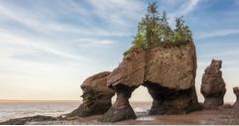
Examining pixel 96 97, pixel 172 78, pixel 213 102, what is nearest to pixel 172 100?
pixel 172 78

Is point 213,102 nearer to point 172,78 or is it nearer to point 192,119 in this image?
point 172,78

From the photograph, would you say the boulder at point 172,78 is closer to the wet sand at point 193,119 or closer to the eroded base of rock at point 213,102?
the wet sand at point 193,119

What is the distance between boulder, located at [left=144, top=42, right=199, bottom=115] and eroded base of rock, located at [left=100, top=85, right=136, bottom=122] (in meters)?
2.69

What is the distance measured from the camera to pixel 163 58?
50.3m

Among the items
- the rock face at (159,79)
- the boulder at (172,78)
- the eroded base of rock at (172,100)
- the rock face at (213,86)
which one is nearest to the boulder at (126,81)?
the rock face at (159,79)

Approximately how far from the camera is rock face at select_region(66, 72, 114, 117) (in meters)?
55.4

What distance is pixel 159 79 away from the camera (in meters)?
49.4

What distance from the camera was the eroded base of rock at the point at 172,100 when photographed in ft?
166

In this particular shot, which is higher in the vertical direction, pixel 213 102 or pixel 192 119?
pixel 213 102

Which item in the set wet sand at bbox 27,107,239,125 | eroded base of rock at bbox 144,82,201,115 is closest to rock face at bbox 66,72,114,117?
wet sand at bbox 27,107,239,125

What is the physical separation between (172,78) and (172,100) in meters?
2.96

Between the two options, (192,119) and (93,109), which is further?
(93,109)

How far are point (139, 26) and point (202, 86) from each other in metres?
12.8

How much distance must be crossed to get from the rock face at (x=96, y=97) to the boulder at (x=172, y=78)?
19.6 ft
